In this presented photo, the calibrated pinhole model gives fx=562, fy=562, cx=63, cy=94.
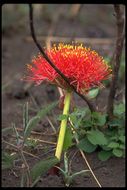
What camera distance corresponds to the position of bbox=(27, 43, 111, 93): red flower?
2.00 metres

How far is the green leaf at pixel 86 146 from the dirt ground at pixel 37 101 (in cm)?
5

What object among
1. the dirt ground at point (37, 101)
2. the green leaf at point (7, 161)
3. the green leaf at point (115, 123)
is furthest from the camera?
the green leaf at point (115, 123)

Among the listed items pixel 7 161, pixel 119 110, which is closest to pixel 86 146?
pixel 119 110

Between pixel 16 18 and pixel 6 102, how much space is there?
1.67 m

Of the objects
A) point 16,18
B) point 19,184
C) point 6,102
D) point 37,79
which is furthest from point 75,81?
point 16,18

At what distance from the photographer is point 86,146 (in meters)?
2.42

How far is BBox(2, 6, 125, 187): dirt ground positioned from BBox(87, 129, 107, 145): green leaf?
113 mm

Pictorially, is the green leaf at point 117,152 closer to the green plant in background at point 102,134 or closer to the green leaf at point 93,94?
the green plant in background at point 102,134

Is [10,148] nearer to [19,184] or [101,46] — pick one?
[19,184]

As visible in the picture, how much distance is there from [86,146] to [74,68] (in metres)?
0.53

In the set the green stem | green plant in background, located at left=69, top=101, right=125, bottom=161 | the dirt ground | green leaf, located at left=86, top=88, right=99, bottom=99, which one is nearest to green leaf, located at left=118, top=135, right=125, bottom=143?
green plant in background, located at left=69, top=101, right=125, bottom=161

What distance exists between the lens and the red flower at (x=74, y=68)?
6.57 ft

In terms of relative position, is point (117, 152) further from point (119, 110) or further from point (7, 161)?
point (7, 161)

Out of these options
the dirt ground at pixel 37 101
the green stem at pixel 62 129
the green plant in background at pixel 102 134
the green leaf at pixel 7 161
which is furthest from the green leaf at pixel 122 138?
the green leaf at pixel 7 161
